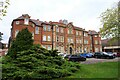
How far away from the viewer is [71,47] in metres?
71.2

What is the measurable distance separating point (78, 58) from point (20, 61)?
74.3 ft

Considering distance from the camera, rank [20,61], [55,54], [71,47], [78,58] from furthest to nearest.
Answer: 1. [71,47]
2. [78,58]
3. [55,54]
4. [20,61]

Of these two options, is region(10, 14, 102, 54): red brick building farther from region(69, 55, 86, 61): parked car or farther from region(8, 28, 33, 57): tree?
region(8, 28, 33, 57): tree

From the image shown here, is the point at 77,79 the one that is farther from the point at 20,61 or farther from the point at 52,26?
the point at 52,26

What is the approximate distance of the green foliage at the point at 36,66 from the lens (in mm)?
15175

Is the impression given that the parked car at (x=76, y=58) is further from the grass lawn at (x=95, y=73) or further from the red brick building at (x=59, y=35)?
the red brick building at (x=59, y=35)

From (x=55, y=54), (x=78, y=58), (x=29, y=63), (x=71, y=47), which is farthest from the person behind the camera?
(x=71, y=47)

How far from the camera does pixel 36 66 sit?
Answer: 16.5 meters

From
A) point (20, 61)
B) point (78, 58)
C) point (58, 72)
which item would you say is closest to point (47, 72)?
point (58, 72)

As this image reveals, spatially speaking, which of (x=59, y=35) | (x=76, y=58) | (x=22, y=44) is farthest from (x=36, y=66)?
(x=59, y=35)

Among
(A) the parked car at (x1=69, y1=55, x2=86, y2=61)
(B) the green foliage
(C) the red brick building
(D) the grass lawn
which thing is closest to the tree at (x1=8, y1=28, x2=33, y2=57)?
(B) the green foliage

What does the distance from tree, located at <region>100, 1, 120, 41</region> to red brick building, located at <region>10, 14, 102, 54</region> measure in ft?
106

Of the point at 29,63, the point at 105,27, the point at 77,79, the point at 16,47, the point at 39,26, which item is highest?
the point at 39,26

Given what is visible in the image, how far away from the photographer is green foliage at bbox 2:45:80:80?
15.2 metres
